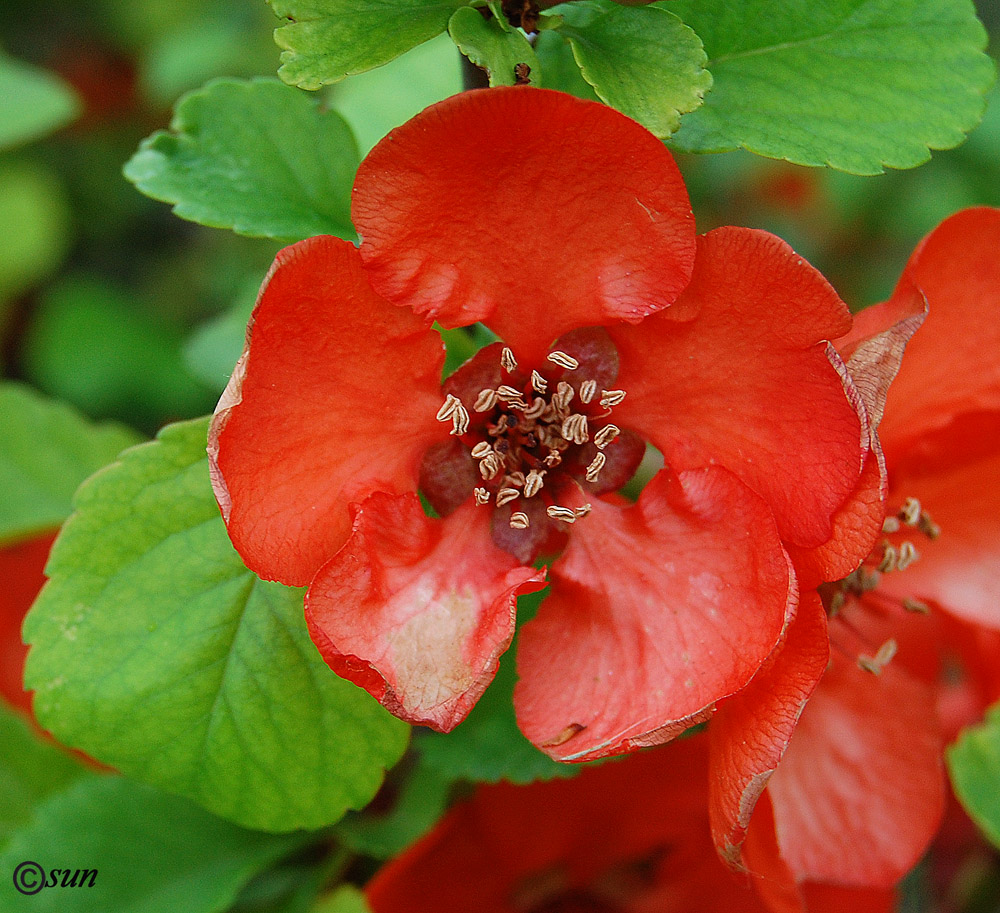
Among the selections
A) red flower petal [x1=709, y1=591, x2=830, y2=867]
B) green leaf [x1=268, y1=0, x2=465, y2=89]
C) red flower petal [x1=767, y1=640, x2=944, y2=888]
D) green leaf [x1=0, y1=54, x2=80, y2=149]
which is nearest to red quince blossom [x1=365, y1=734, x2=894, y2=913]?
red flower petal [x1=767, y1=640, x2=944, y2=888]

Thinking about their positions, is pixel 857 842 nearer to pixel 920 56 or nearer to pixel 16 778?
pixel 920 56

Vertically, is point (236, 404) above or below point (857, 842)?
above

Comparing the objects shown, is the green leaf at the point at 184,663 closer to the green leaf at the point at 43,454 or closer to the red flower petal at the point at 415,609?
the red flower petal at the point at 415,609

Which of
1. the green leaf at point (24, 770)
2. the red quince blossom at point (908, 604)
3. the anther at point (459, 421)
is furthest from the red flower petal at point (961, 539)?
the green leaf at point (24, 770)

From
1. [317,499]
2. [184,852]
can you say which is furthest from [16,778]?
[317,499]

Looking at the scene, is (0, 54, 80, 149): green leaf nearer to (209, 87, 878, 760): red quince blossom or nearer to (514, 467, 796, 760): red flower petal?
(209, 87, 878, 760): red quince blossom
